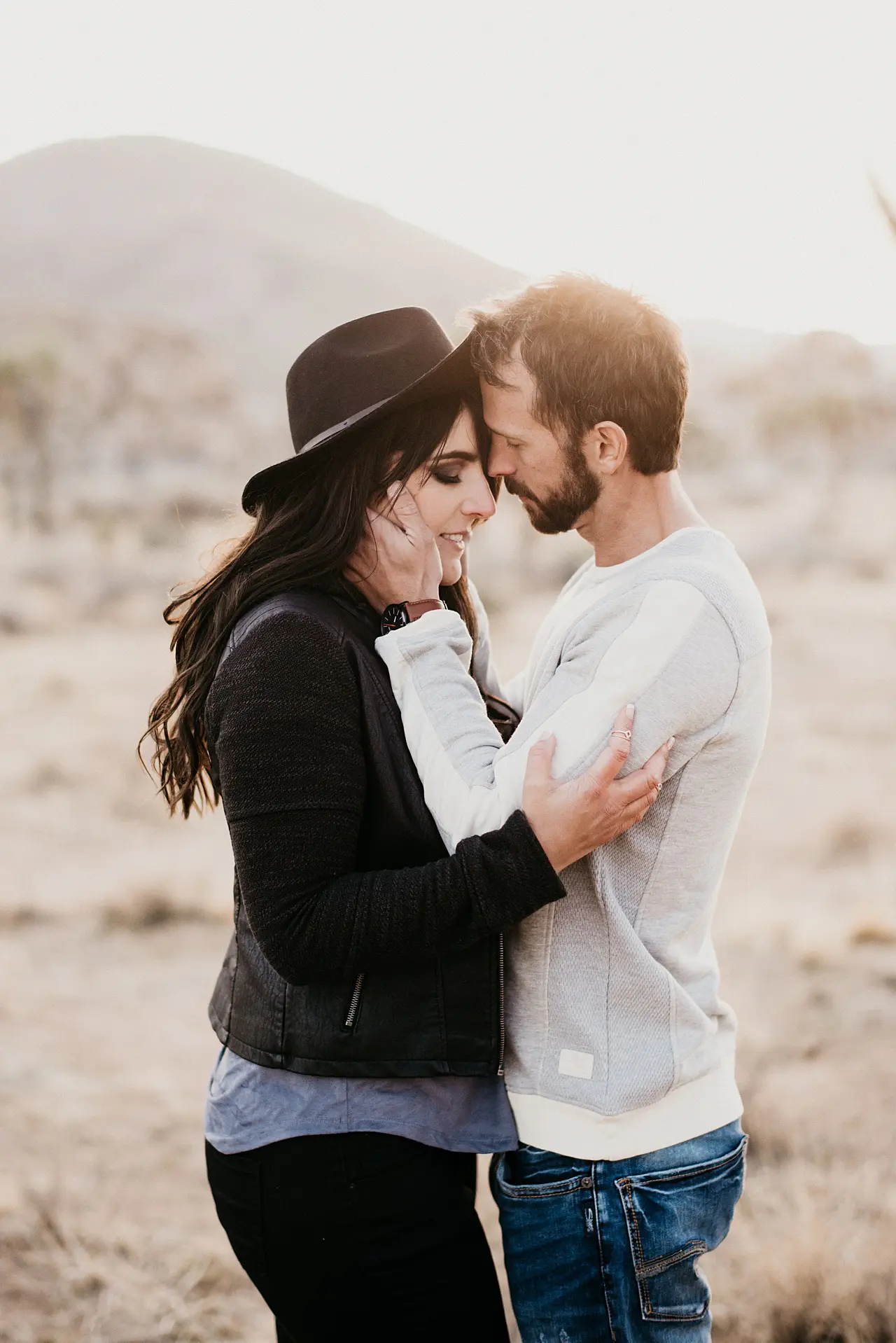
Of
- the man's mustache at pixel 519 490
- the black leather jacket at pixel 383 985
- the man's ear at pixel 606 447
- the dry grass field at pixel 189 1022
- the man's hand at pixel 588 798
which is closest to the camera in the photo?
the man's hand at pixel 588 798

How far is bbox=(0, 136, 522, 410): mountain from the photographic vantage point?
7169 cm

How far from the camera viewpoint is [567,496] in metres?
2.05

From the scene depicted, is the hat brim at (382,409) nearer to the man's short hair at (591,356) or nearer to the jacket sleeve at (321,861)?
the man's short hair at (591,356)

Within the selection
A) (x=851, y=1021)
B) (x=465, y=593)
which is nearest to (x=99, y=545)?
(x=851, y=1021)

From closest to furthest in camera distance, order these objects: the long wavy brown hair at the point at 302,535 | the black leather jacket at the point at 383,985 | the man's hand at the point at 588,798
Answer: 1. the man's hand at the point at 588,798
2. the black leather jacket at the point at 383,985
3. the long wavy brown hair at the point at 302,535

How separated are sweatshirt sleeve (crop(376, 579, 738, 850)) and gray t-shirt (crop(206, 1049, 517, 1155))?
41 cm

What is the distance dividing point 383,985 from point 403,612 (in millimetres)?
605

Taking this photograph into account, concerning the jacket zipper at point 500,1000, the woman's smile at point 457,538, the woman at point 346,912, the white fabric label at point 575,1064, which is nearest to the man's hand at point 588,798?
the woman at point 346,912

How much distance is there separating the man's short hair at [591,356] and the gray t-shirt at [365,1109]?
1107 millimetres

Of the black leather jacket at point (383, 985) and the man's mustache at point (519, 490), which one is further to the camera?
the man's mustache at point (519, 490)

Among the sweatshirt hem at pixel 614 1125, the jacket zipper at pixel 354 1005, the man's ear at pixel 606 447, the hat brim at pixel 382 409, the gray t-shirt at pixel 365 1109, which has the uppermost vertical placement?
the hat brim at pixel 382 409

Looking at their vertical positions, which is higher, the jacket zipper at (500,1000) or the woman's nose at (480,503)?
the woman's nose at (480,503)

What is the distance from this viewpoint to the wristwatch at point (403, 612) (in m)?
1.87

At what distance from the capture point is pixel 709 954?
1.96m
